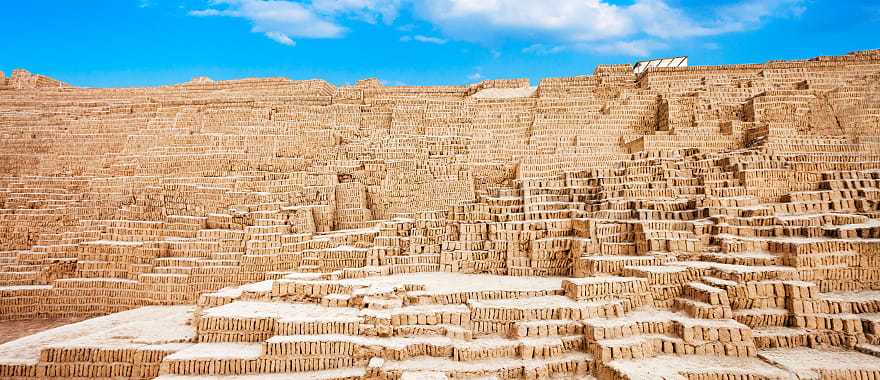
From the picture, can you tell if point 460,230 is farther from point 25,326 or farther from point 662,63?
point 662,63

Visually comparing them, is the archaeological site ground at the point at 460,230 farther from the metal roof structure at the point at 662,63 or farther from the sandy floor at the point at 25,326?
the metal roof structure at the point at 662,63

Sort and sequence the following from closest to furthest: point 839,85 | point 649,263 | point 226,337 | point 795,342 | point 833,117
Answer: point 795,342
point 226,337
point 649,263
point 833,117
point 839,85

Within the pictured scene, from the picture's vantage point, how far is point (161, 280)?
41.4 feet

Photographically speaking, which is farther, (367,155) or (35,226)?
(367,155)

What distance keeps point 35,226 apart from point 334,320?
13.7 m

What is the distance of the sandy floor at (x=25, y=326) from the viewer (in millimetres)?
11578

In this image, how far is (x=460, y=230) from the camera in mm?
13000

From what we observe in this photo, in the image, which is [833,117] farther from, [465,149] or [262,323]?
[262,323]

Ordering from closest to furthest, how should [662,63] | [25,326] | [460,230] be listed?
[25,326] < [460,230] < [662,63]

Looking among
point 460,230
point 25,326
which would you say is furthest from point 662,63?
point 25,326

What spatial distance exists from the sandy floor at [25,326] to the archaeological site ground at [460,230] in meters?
0.09

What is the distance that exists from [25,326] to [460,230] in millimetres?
11232

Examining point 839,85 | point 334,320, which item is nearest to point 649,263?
point 334,320

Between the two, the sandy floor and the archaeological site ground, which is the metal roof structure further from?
the sandy floor
